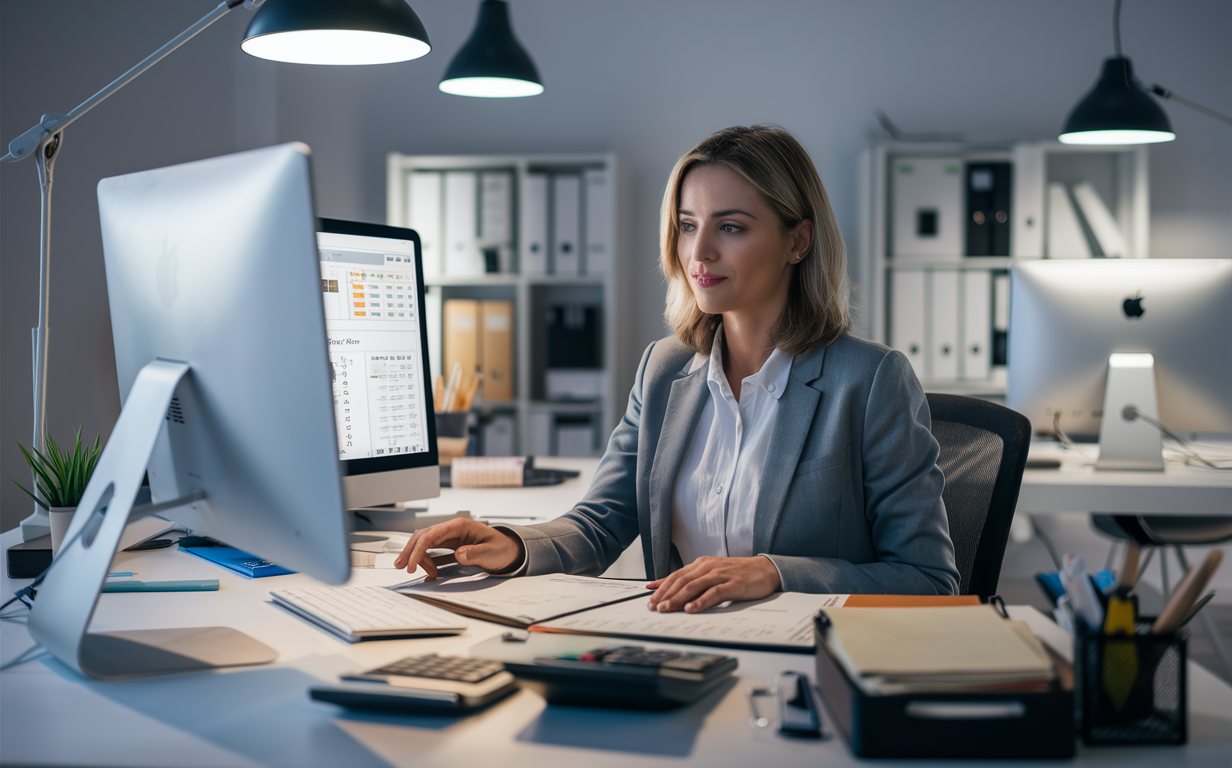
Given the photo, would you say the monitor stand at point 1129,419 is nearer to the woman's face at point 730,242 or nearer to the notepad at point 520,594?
the woman's face at point 730,242

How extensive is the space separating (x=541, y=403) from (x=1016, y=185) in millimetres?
→ 2139

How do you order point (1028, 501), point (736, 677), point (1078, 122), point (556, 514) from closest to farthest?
point (736, 677) → point (556, 514) → point (1028, 501) → point (1078, 122)

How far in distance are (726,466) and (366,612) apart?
0.63m

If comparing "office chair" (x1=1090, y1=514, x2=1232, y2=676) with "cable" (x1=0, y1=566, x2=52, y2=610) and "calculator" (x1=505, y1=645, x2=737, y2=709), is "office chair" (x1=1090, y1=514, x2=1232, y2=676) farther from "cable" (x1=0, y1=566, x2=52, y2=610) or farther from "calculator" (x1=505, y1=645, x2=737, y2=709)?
"cable" (x1=0, y1=566, x2=52, y2=610)

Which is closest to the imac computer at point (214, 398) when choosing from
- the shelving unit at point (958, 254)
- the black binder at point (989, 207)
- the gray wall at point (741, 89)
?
the gray wall at point (741, 89)

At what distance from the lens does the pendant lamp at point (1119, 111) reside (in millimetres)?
3084

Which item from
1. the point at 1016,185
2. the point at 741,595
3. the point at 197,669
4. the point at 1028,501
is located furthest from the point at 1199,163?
the point at 197,669

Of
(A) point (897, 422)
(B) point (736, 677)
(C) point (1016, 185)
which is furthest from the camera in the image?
(C) point (1016, 185)

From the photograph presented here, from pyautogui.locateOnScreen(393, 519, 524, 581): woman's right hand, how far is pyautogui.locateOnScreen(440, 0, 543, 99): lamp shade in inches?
72.6

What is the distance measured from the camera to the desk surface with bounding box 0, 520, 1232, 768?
0.67 m

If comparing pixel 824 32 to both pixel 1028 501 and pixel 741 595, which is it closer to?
pixel 1028 501

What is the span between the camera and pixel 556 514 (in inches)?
67.2

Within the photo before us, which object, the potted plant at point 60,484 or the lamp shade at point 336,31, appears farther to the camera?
the lamp shade at point 336,31

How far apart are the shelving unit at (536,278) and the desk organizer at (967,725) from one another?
3208 mm
